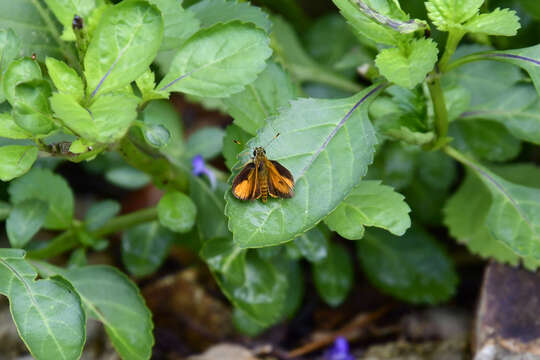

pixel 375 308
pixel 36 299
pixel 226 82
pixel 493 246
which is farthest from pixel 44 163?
pixel 493 246

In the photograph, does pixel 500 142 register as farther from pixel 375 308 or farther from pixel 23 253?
pixel 23 253

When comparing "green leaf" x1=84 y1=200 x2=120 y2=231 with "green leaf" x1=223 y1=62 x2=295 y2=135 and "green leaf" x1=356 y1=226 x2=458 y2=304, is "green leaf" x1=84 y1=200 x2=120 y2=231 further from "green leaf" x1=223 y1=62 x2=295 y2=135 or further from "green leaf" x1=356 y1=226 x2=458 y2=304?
"green leaf" x1=356 y1=226 x2=458 y2=304

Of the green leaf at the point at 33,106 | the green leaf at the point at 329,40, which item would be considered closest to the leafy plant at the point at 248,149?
the green leaf at the point at 33,106

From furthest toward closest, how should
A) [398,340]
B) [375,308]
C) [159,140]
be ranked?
[375,308], [398,340], [159,140]

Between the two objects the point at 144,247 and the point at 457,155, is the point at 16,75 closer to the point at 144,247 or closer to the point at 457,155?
the point at 144,247

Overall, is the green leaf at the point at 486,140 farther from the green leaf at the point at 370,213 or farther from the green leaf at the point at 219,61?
the green leaf at the point at 219,61

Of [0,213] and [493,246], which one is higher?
[0,213]

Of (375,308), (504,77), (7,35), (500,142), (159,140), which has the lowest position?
(375,308)
